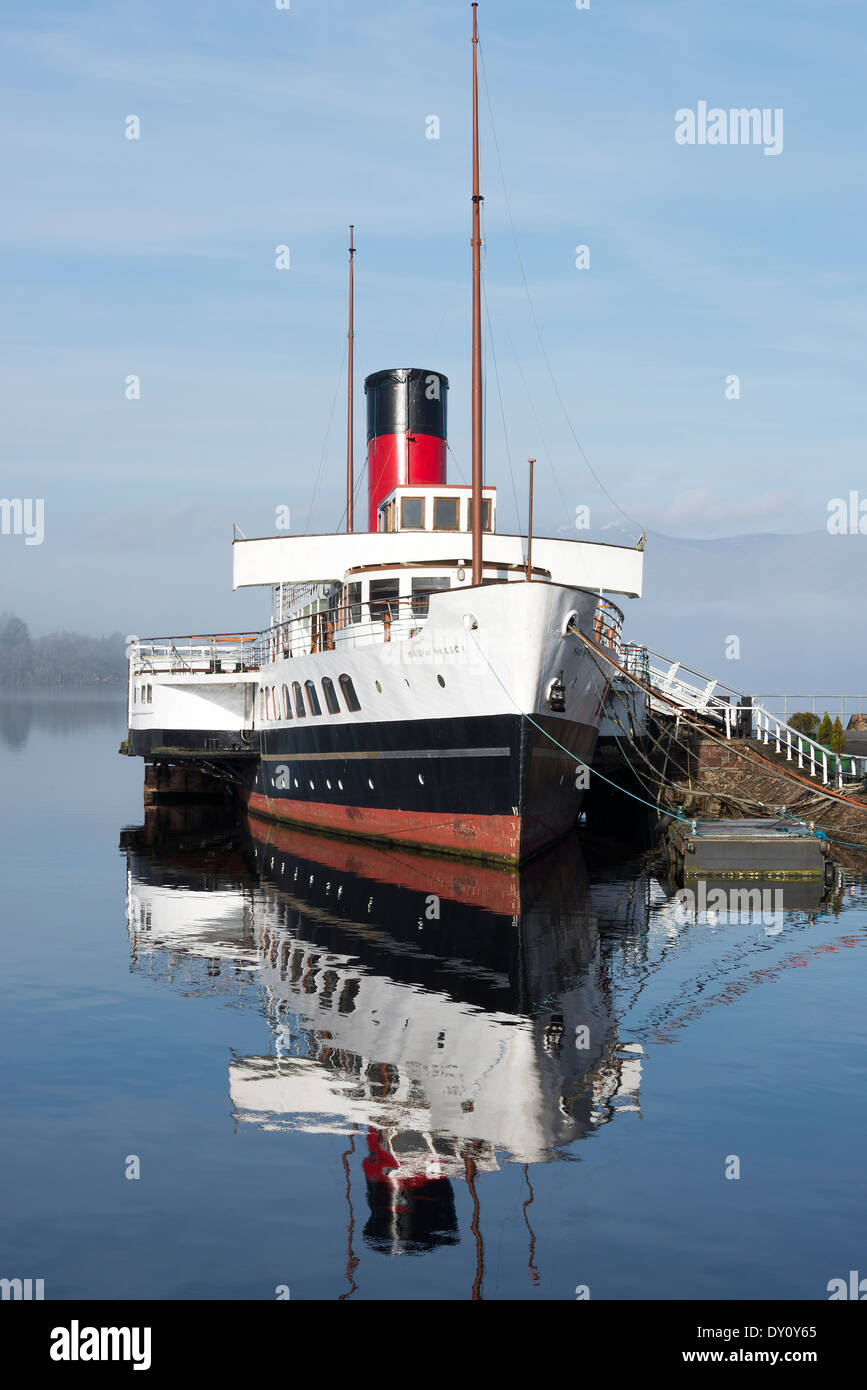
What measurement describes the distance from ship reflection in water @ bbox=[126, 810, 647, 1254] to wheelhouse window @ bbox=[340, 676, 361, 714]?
3.62 m

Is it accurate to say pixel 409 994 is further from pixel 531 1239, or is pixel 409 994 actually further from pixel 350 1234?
pixel 531 1239

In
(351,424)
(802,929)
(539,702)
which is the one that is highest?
(351,424)

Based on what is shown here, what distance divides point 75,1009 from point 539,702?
11.5 m

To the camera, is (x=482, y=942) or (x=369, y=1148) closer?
(x=369, y=1148)

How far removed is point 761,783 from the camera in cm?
3469

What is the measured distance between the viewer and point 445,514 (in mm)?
32375

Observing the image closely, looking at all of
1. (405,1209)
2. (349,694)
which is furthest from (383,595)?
(405,1209)

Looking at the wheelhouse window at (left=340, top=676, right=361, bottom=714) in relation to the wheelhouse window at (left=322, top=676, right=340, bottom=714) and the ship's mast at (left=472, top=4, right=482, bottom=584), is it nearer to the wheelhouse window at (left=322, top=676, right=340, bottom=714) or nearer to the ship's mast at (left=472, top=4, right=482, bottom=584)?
the wheelhouse window at (left=322, top=676, right=340, bottom=714)

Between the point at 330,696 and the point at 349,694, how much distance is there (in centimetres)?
143

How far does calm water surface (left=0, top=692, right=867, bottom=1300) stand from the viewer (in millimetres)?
8055

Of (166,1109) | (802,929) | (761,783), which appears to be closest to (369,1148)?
(166,1109)

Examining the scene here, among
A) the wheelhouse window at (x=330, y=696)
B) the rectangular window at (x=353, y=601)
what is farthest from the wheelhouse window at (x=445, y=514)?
the wheelhouse window at (x=330, y=696)
